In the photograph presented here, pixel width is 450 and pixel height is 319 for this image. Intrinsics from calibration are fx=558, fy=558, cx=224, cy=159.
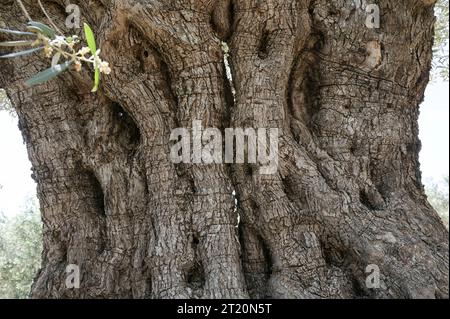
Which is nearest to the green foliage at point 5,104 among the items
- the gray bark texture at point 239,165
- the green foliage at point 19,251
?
the green foliage at point 19,251

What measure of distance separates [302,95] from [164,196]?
1448mm

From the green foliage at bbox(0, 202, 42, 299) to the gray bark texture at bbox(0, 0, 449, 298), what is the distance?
15.1ft

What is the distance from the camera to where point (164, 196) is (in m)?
3.88

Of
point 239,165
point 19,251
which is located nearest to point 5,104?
point 19,251

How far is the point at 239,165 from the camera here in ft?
13.0

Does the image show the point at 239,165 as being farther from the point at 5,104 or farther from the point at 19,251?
the point at 19,251

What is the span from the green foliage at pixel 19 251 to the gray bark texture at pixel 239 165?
4594mm

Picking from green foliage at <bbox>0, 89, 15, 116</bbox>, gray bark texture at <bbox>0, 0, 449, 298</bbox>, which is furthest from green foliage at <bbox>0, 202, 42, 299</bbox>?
gray bark texture at <bbox>0, 0, 449, 298</bbox>
